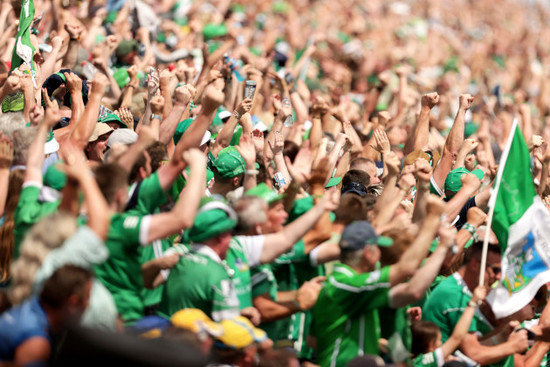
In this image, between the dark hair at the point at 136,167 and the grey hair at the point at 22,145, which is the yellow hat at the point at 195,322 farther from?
the grey hair at the point at 22,145

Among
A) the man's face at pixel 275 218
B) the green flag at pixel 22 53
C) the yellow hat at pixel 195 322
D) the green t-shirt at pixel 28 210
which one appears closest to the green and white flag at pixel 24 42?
the green flag at pixel 22 53

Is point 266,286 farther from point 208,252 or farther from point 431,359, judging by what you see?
point 431,359

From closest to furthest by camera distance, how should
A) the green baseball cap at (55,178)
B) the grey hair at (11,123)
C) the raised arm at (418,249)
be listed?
the raised arm at (418,249), the green baseball cap at (55,178), the grey hair at (11,123)

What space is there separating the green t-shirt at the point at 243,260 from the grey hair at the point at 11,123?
1890 millimetres

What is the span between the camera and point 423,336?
18.9 feet

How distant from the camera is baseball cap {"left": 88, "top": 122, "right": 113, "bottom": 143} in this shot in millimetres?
6945

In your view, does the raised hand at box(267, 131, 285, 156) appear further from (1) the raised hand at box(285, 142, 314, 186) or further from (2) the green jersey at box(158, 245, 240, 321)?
(2) the green jersey at box(158, 245, 240, 321)

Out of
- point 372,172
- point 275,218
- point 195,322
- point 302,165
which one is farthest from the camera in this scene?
point 372,172

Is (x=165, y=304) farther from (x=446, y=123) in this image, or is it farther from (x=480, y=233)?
(x=446, y=123)

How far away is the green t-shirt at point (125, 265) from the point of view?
4898 millimetres

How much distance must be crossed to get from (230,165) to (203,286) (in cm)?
185

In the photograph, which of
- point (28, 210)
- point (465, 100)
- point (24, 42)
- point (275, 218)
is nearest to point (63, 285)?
point (28, 210)

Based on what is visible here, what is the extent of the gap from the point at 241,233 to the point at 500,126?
8.57 m

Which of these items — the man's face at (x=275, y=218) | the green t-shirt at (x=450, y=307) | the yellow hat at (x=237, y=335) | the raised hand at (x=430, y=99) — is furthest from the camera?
the raised hand at (x=430, y=99)
